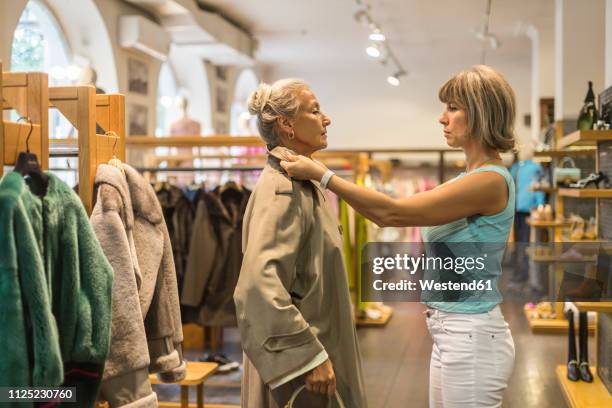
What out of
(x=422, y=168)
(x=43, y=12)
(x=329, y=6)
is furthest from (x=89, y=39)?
(x=422, y=168)

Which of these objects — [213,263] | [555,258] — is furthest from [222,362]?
[555,258]

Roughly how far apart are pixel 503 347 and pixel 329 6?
761cm

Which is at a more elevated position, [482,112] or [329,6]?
[329,6]

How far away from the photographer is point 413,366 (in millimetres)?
5211

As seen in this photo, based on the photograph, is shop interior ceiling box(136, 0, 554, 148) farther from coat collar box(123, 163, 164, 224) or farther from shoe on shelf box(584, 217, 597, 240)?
coat collar box(123, 163, 164, 224)

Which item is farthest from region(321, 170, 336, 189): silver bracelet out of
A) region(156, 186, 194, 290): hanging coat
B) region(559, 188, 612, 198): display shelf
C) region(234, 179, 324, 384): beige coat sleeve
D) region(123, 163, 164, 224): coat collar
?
region(156, 186, 194, 290): hanging coat

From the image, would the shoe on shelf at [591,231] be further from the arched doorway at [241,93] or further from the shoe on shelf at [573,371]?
the arched doorway at [241,93]

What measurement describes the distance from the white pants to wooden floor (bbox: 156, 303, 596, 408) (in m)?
2.41

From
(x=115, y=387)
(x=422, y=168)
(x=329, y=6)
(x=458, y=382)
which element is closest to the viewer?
(x=458, y=382)

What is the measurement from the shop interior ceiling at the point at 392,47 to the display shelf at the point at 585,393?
5.50 m

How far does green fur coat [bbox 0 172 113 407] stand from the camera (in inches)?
63.2

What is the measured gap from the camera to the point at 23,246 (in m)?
1.64

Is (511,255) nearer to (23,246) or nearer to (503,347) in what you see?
(503,347)

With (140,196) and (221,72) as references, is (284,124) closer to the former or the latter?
(140,196)
